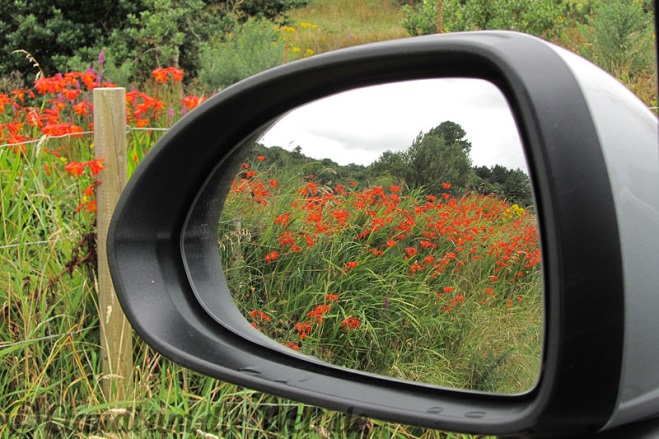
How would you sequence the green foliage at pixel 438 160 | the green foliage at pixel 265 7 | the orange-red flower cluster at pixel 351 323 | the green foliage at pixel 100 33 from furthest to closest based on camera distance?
the green foliage at pixel 265 7 → the green foliage at pixel 100 33 → the orange-red flower cluster at pixel 351 323 → the green foliage at pixel 438 160

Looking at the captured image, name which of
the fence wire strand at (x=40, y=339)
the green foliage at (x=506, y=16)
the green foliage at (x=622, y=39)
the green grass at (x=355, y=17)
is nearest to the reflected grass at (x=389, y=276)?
the fence wire strand at (x=40, y=339)

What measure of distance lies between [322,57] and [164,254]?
60 centimetres

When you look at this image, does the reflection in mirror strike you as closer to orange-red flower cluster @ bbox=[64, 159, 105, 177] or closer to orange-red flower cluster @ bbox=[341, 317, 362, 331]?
orange-red flower cluster @ bbox=[341, 317, 362, 331]

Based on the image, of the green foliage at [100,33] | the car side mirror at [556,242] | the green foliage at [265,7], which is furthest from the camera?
the green foliage at [265,7]

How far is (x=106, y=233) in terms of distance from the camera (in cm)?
316

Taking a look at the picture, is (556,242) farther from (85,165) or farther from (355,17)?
(355,17)

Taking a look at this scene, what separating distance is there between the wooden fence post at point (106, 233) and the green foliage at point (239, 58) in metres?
4.60

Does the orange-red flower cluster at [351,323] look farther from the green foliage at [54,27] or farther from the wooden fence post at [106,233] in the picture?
the green foliage at [54,27]

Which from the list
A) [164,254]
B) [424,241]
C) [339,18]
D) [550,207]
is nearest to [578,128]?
[550,207]

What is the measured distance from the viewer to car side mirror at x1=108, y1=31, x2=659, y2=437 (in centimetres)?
77

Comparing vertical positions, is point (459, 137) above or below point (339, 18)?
below

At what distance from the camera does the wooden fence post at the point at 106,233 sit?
3.17m

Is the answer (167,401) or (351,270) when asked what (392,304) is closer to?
(351,270)

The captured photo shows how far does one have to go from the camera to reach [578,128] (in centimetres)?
78
